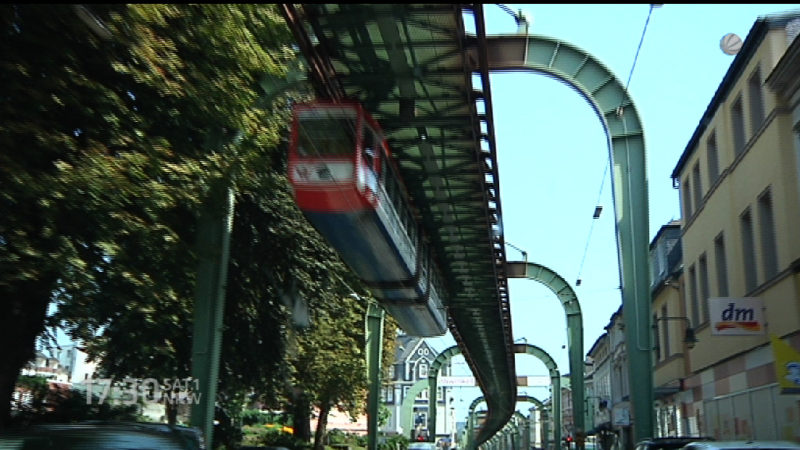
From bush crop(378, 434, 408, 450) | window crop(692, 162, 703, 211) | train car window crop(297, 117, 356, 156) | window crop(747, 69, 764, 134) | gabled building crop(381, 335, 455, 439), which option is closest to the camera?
train car window crop(297, 117, 356, 156)

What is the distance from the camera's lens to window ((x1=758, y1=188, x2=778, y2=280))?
22094 millimetres

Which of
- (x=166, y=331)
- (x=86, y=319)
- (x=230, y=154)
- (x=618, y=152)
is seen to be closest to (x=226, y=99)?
(x=230, y=154)

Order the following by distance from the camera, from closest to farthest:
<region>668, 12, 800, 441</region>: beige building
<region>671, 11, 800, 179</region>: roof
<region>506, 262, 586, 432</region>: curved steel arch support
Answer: <region>668, 12, 800, 441</region>: beige building < <region>671, 11, 800, 179</region>: roof < <region>506, 262, 586, 432</region>: curved steel arch support

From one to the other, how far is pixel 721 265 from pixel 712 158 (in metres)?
3.72

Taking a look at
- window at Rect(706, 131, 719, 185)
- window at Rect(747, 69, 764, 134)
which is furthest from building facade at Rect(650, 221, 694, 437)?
window at Rect(747, 69, 764, 134)

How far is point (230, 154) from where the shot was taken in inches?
493

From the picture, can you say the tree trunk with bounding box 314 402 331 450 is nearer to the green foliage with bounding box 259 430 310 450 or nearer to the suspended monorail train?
the green foliage with bounding box 259 430 310 450

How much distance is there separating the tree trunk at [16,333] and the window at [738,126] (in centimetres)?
1921

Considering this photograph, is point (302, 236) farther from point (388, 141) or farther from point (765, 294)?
point (765, 294)

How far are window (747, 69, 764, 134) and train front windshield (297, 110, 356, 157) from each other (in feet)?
43.6

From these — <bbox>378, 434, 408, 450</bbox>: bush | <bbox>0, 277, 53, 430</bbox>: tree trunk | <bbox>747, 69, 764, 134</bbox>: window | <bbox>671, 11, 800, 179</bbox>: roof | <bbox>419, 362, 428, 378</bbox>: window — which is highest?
<bbox>419, 362, 428, 378</bbox>: window

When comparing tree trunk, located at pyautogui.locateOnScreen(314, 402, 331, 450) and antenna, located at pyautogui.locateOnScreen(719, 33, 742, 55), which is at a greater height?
antenna, located at pyautogui.locateOnScreen(719, 33, 742, 55)

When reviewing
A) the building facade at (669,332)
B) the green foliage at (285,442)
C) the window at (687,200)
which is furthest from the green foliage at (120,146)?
the building facade at (669,332)

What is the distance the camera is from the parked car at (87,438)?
26.2ft
